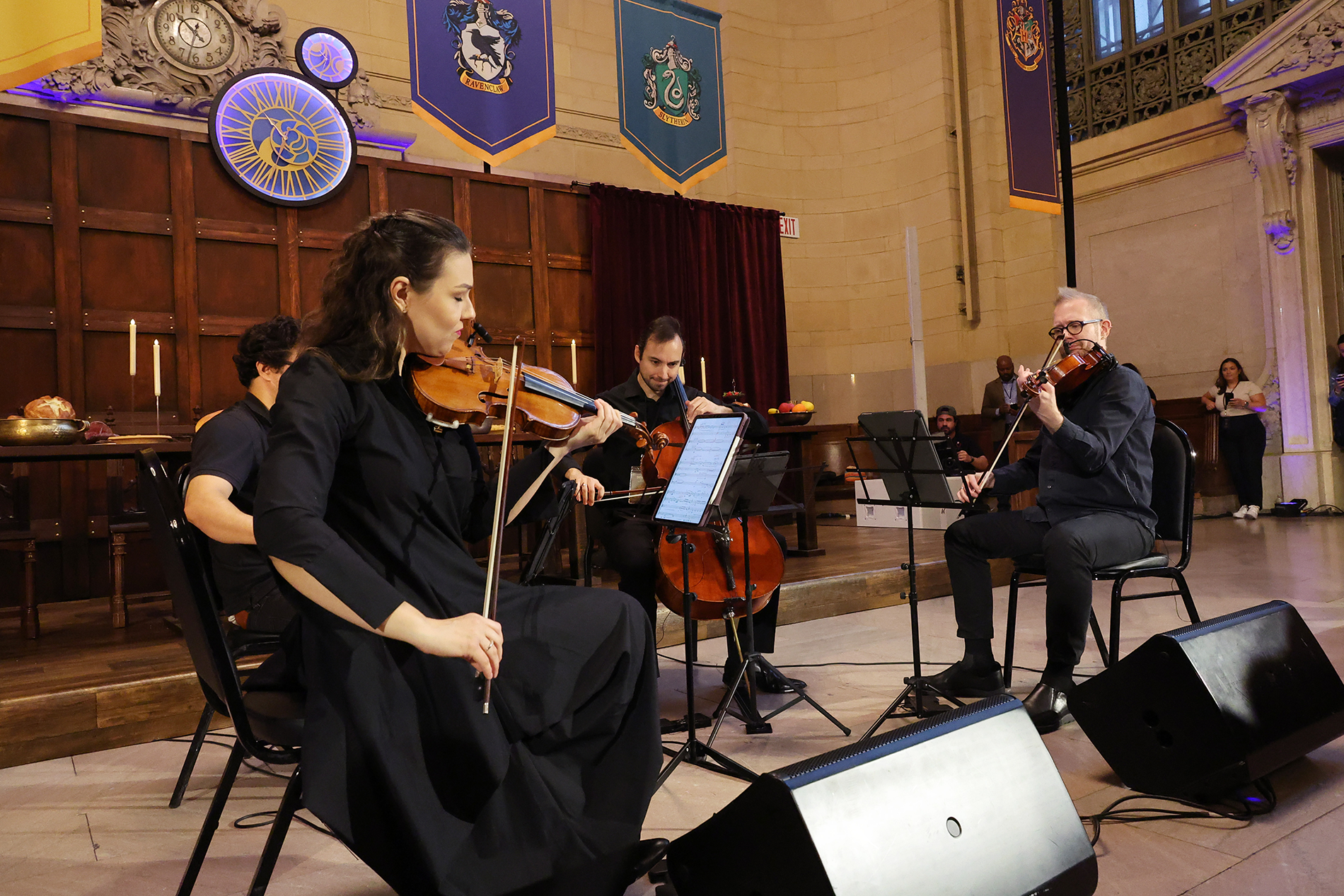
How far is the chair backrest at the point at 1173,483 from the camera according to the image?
121 inches

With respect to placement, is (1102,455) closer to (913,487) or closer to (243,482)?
(913,487)

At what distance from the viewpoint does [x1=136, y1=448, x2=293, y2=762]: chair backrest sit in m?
1.52

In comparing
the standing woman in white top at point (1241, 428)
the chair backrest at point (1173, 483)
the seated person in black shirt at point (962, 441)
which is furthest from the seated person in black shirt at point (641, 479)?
the standing woman in white top at point (1241, 428)

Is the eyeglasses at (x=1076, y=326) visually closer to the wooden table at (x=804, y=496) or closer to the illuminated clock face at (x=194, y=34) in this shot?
the wooden table at (x=804, y=496)

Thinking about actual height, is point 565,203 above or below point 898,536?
above

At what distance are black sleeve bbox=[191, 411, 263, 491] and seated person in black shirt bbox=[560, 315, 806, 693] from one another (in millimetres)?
1143

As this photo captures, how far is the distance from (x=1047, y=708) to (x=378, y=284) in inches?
91.0

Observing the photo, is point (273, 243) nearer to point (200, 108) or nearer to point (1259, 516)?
point (200, 108)

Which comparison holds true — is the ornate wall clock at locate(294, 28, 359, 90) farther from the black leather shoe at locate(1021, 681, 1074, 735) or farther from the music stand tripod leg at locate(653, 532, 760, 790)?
the black leather shoe at locate(1021, 681, 1074, 735)

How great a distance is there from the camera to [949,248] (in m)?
10.1

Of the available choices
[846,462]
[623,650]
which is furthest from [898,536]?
[623,650]

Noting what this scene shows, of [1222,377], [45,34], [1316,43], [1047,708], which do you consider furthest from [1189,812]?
[1316,43]

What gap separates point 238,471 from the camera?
219cm

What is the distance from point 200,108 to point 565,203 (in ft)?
8.68
